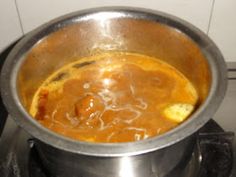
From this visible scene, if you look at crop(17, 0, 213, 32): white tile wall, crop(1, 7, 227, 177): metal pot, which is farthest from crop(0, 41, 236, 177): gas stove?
crop(17, 0, 213, 32): white tile wall

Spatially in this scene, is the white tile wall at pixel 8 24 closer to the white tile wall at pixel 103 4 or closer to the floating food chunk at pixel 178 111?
the white tile wall at pixel 103 4

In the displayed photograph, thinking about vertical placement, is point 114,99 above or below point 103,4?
below

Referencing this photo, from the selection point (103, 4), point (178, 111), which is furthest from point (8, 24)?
point (178, 111)

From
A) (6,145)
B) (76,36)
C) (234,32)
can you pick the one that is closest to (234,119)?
(234,32)

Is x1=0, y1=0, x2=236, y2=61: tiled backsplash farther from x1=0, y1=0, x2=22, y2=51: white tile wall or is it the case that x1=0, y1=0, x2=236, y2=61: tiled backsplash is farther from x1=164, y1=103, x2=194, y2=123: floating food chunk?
x1=164, y1=103, x2=194, y2=123: floating food chunk

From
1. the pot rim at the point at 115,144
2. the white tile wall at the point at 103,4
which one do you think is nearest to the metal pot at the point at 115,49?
the pot rim at the point at 115,144

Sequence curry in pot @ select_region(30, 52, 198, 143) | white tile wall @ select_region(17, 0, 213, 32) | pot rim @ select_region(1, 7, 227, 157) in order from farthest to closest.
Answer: white tile wall @ select_region(17, 0, 213, 32) → curry in pot @ select_region(30, 52, 198, 143) → pot rim @ select_region(1, 7, 227, 157)

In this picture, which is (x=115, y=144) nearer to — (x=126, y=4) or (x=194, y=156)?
(x=194, y=156)
